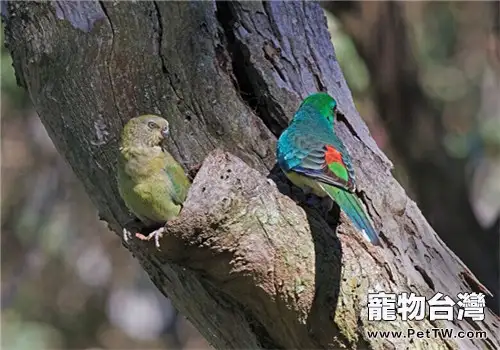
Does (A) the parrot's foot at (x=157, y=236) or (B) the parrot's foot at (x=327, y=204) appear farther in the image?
(B) the parrot's foot at (x=327, y=204)

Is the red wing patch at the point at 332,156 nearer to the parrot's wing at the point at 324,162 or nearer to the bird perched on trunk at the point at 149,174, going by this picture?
the parrot's wing at the point at 324,162

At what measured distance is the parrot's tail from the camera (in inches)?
105

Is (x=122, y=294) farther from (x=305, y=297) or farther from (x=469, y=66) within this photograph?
(x=305, y=297)

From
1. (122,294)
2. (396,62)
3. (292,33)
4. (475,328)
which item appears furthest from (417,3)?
(475,328)

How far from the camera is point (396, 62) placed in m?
6.12

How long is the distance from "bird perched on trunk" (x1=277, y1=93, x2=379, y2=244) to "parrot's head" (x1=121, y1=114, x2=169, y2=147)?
455mm

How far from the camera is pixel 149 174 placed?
277 centimetres

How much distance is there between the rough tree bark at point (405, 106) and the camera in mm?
5828

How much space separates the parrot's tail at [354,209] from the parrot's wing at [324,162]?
23 mm

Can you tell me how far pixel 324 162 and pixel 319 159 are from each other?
5cm

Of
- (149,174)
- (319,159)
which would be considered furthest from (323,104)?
(149,174)

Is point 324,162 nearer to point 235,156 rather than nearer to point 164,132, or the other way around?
point 235,156

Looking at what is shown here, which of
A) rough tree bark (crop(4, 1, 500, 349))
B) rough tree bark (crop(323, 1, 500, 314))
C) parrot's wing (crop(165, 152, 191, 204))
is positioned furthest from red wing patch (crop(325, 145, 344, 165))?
rough tree bark (crop(323, 1, 500, 314))

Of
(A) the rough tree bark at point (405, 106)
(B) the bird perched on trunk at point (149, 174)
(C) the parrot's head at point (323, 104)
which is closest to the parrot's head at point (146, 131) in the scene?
(B) the bird perched on trunk at point (149, 174)
